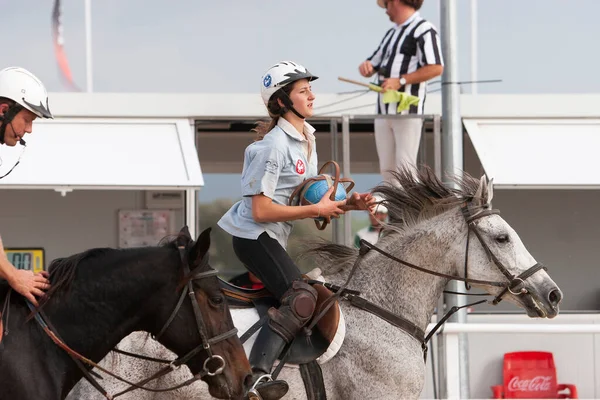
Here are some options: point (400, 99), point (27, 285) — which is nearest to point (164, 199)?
point (400, 99)

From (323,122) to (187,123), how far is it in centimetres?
136

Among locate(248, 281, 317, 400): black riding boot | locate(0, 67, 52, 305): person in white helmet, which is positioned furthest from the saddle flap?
locate(0, 67, 52, 305): person in white helmet

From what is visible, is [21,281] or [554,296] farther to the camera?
[554,296]

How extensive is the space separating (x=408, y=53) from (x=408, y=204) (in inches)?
123

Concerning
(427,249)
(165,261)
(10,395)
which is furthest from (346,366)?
(10,395)

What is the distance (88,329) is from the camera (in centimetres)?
461

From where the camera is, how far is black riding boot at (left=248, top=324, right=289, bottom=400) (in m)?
5.16

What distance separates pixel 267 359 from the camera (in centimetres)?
537

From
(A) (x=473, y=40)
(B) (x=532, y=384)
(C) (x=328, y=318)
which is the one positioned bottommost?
(B) (x=532, y=384)

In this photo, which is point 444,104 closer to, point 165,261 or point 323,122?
point 323,122

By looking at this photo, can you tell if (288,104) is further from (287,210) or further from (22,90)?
(22,90)

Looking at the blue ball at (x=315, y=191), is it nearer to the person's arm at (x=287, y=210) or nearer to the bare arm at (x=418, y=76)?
the person's arm at (x=287, y=210)

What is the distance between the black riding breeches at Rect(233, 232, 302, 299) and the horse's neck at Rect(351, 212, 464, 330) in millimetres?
539

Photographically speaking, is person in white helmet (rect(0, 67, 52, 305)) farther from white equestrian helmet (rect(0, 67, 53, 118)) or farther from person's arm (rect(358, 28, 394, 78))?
person's arm (rect(358, 28, 394, 78))
